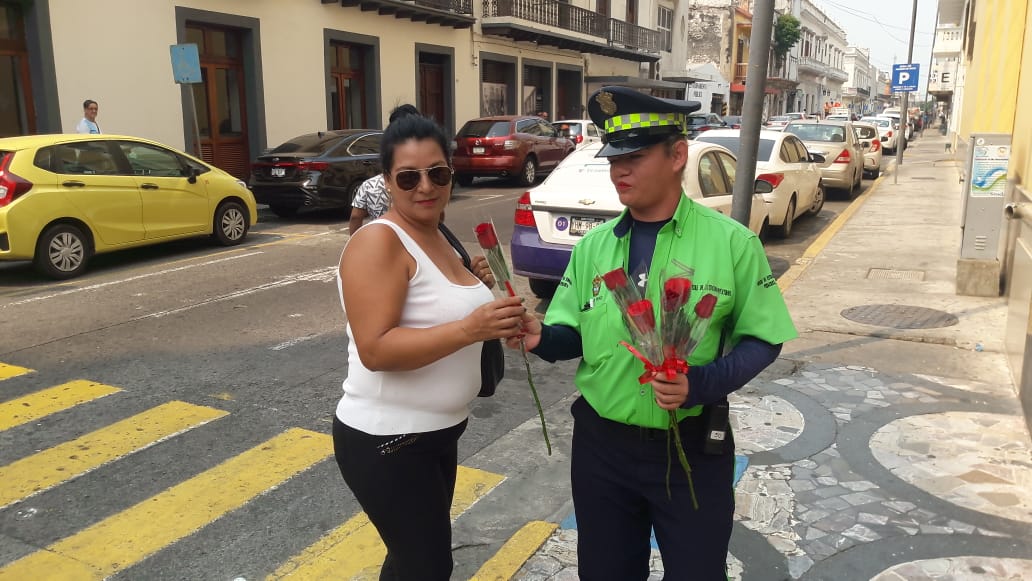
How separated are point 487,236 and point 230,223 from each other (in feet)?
33.1

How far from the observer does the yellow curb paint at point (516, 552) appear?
3219mm

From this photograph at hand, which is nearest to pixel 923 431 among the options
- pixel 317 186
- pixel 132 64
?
pixel 317 186

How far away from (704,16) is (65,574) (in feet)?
182

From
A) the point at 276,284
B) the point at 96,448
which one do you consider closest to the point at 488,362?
the point at 96,448

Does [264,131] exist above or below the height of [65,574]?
above

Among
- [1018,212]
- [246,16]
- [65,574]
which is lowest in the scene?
[65,574]

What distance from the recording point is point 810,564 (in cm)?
322

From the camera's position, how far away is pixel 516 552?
3375 mm

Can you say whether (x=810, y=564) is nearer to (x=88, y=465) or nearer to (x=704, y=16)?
(x=88, y=465)

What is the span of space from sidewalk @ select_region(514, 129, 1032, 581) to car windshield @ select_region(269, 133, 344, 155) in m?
8.99

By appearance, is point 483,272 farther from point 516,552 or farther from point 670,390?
point 516,552

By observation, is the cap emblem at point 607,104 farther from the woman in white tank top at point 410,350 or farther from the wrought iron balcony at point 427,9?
the wrought iron balcony at point 427,9

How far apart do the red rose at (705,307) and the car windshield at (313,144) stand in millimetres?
12731

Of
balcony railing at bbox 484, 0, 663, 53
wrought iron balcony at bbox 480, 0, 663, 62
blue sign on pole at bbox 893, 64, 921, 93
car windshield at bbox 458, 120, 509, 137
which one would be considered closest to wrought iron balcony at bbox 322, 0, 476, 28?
wrought iron balcony at bbox 480, 0, 663, 62
